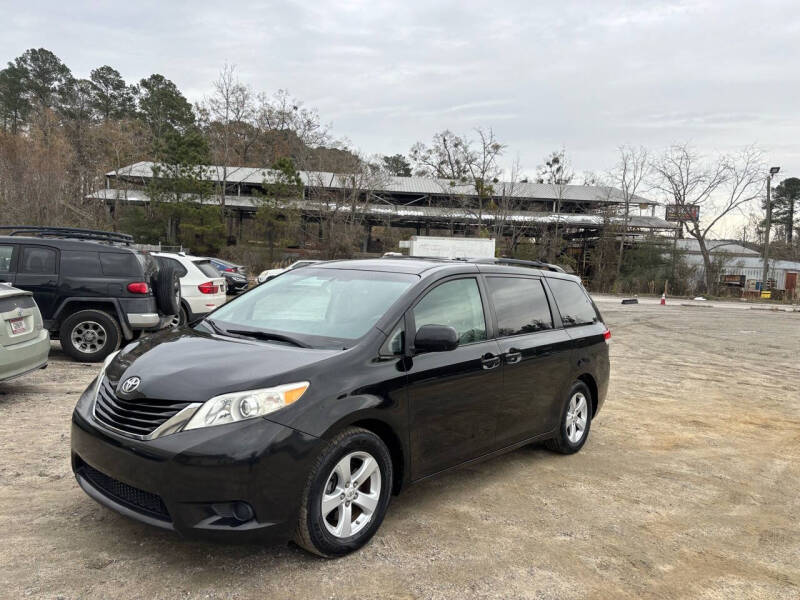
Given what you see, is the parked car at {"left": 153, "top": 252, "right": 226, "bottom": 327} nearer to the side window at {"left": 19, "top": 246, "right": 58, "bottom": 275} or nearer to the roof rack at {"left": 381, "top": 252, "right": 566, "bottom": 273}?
the side window at {"left": 19, "top": 246, "right": 58, "bottom": 275}

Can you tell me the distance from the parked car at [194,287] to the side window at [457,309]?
751 centimetres

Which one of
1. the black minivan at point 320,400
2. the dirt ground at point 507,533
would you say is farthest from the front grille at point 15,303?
the black minivan at point 320,400

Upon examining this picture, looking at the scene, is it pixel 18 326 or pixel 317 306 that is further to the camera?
pixel 18 326

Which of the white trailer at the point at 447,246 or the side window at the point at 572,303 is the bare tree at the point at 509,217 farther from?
the side window at the point at 572,303

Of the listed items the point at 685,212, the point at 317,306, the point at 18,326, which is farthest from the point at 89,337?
the point at 685,212

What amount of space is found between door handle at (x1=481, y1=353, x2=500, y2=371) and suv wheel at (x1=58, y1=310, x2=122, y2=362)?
5924 millimetres

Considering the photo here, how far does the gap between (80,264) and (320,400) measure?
6.41 m

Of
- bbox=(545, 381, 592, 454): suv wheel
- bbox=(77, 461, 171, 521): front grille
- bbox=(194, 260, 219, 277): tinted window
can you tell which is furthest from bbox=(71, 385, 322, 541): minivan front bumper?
bbox=(194, 260, 219, 277): tinted window

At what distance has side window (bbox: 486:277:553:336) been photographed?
174 inches

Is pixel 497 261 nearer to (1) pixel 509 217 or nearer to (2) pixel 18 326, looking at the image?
(2) pixel 18 326

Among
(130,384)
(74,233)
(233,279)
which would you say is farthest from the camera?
(233,279)

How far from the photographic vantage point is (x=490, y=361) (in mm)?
4078

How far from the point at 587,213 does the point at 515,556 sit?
156ft

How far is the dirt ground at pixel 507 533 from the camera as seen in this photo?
115 inches
